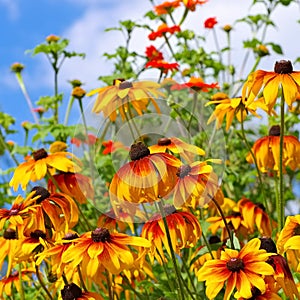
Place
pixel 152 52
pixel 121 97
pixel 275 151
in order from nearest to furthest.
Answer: pixel 121 97
pixel 275 151
pixel 152 52

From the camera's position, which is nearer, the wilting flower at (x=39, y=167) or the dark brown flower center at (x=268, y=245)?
the dark brown flower center at (x=268, y=245)

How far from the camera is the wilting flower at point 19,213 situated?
1.78m

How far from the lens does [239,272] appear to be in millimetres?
1524

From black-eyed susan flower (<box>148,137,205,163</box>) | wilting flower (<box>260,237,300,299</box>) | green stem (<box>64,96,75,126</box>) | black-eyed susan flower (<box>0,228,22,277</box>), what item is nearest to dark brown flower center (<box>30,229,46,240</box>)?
black-eyed susan flower (<box>0,228,22,277</box>)

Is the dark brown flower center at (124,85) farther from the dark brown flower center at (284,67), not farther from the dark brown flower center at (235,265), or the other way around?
the dark brown flower center at (235,265)

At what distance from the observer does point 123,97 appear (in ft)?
7.14

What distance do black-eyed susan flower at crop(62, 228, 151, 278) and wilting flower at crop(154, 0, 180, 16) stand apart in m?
2.30

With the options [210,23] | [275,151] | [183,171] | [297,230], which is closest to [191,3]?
[210,23]

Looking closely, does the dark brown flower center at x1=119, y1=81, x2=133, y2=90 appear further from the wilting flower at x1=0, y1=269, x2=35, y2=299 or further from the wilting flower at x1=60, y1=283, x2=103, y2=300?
the wilting flower at x1=60, y1=283, x2=103, y2=300

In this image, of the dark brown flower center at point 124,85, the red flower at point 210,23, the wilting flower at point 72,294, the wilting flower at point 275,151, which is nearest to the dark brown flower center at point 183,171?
the wilting flower at point 72,294

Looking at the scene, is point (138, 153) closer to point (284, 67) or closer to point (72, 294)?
point (72, 294)

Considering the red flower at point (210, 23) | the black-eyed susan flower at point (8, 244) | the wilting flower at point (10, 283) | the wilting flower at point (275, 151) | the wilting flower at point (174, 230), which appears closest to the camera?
the wilting flower at point (174, 230)

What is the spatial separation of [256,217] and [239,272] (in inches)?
35.1

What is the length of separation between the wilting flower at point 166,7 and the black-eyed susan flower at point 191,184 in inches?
82.0
